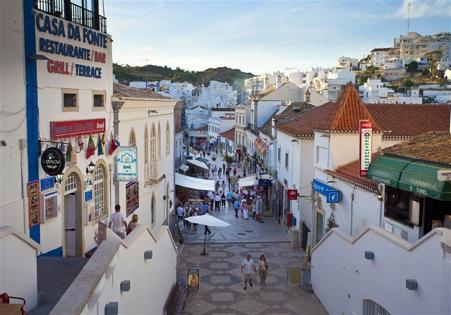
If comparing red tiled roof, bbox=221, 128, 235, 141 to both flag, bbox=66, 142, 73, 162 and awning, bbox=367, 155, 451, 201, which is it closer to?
awning, bbox=367, 155, 451, 201

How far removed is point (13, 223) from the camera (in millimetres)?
10234

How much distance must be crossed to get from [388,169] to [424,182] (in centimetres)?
191

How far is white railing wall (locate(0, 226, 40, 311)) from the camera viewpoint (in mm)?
7363

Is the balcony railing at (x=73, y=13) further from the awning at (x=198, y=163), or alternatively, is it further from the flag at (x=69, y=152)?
the awning at (x=198, y=163)

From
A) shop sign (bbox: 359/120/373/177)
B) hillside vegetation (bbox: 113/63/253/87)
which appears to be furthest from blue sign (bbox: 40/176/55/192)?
hillside vegetation (bbox: 113/63/253/87)

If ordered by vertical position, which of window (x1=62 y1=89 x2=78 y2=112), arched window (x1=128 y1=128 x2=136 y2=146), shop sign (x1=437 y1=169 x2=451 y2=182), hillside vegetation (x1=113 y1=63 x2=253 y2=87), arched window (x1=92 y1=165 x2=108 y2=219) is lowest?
arched window (x1=92 y1=165 x2=108 y2=219)

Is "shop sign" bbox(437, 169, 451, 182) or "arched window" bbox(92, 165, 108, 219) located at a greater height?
"shop sign" bbox(437, 169, 451, 182)

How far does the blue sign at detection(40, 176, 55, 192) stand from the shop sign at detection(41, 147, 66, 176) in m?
0.88

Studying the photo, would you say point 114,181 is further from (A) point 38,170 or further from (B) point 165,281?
(A) point 38,170

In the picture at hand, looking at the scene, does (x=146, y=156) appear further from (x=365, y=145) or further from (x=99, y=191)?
(x=365, y=145)

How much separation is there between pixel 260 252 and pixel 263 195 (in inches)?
539

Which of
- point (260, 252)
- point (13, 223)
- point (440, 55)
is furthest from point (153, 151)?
point (440, 55)

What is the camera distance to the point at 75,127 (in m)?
13.0

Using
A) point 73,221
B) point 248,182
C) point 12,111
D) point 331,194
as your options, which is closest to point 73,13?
point 12,111
